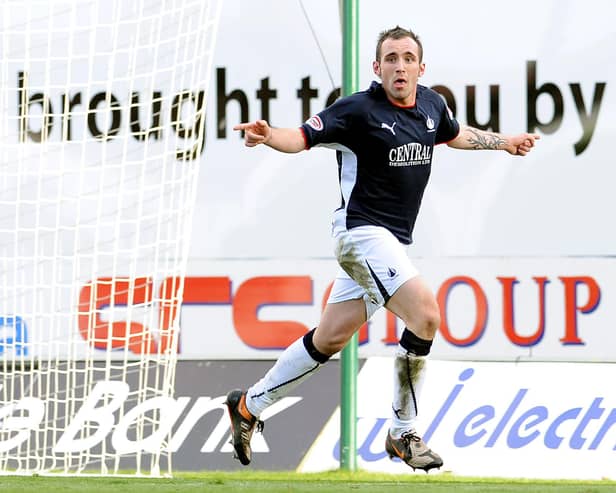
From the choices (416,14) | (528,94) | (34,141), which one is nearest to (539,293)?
(528,94)

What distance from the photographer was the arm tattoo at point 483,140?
761 cm

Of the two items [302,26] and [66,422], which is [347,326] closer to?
[66,422]

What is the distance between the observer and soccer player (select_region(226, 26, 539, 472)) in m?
6.94

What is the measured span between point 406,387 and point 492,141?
134 cm

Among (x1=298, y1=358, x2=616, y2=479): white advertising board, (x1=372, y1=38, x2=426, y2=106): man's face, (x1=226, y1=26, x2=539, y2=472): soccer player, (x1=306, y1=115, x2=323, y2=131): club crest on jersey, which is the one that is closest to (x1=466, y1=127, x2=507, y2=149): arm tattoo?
(x1=226, y1=26, x2=539, y2=472): soccer player

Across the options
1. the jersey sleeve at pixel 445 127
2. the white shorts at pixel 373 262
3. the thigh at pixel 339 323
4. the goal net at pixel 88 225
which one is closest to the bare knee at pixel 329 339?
the thigh at pixel 339 323

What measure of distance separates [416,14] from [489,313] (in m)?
1.99

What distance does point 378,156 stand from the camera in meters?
7.06

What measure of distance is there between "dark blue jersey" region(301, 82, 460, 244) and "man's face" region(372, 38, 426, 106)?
0.20 ft

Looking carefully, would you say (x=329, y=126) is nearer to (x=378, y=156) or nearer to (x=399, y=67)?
(x=378, y=156)

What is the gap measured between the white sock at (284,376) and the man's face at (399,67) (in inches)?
49.8

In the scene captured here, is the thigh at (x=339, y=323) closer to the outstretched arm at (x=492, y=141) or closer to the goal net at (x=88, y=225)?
the outstretched arm at (x=492, y=141)

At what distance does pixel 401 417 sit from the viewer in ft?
23.5

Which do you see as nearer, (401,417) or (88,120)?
(401,417)
